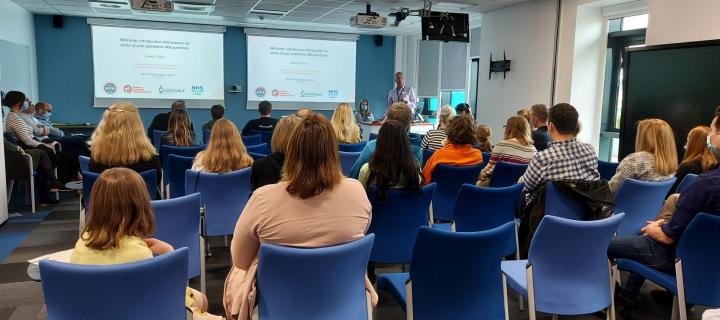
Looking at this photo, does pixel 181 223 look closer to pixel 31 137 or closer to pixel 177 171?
pixel 177 171

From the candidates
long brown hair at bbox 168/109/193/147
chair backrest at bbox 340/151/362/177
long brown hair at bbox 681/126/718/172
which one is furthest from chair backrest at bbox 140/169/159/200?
long brown hair at bbox 681/126/718/172

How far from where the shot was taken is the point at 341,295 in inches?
76.4

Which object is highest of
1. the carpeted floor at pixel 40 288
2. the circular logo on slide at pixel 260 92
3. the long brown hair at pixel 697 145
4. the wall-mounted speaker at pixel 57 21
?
the wall-mounted speaker at pixel 57 21

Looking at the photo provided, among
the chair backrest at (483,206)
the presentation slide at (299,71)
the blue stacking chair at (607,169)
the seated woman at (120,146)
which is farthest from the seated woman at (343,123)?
the presentation slide at (299,71)

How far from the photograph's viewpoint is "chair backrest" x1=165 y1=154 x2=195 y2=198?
13.3ft

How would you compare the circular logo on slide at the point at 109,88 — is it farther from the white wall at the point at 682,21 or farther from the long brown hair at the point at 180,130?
the white wall at the point at 682,21

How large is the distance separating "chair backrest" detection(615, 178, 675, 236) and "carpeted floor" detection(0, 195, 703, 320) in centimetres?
53

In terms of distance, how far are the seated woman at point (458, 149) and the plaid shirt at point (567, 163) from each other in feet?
2.61

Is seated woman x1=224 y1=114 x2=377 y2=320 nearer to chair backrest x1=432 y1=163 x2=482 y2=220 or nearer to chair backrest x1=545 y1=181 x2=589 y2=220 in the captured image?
chair backrest x1=545 y1=181 x2=589 y2=220

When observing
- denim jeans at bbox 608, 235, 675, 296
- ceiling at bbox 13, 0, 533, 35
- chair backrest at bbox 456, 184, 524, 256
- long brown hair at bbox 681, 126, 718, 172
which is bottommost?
denim jeans at bbox 608, 235, 675, 296

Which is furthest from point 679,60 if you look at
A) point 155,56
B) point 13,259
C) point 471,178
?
point 155,56

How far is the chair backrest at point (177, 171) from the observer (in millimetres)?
4043

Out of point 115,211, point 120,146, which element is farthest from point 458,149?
point 115,211

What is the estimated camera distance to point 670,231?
2521 millimetres
